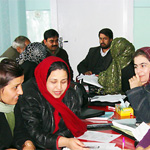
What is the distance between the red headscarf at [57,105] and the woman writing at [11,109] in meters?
0.15

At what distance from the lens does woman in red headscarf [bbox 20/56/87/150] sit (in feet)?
4.83

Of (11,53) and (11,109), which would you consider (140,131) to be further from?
(11,53)

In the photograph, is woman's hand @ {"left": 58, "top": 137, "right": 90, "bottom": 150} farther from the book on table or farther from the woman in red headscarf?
the book on table

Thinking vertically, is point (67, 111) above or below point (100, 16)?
below

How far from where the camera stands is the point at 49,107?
158cm

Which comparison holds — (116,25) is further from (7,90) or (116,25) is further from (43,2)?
(7,90)

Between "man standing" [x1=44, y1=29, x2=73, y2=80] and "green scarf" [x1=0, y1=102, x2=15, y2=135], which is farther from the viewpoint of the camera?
"man standing" [x1=44, y1=29, x2=73, y2=80]

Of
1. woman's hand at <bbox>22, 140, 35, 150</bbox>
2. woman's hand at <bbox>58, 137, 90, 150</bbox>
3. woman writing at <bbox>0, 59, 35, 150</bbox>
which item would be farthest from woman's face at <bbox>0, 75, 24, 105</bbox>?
woman's hand at <bbox>58, 137, 90, 150</bbox>

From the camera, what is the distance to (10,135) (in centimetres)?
145

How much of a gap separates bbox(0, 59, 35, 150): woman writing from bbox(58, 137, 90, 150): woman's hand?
0.61 ft

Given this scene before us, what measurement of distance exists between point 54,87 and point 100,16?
3551mm

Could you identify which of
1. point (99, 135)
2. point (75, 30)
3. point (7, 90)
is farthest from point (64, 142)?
point (75, 30)

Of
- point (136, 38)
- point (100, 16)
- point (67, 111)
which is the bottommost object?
point (67, 111)

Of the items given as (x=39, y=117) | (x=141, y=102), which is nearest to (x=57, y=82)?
(x=39, y=117)
